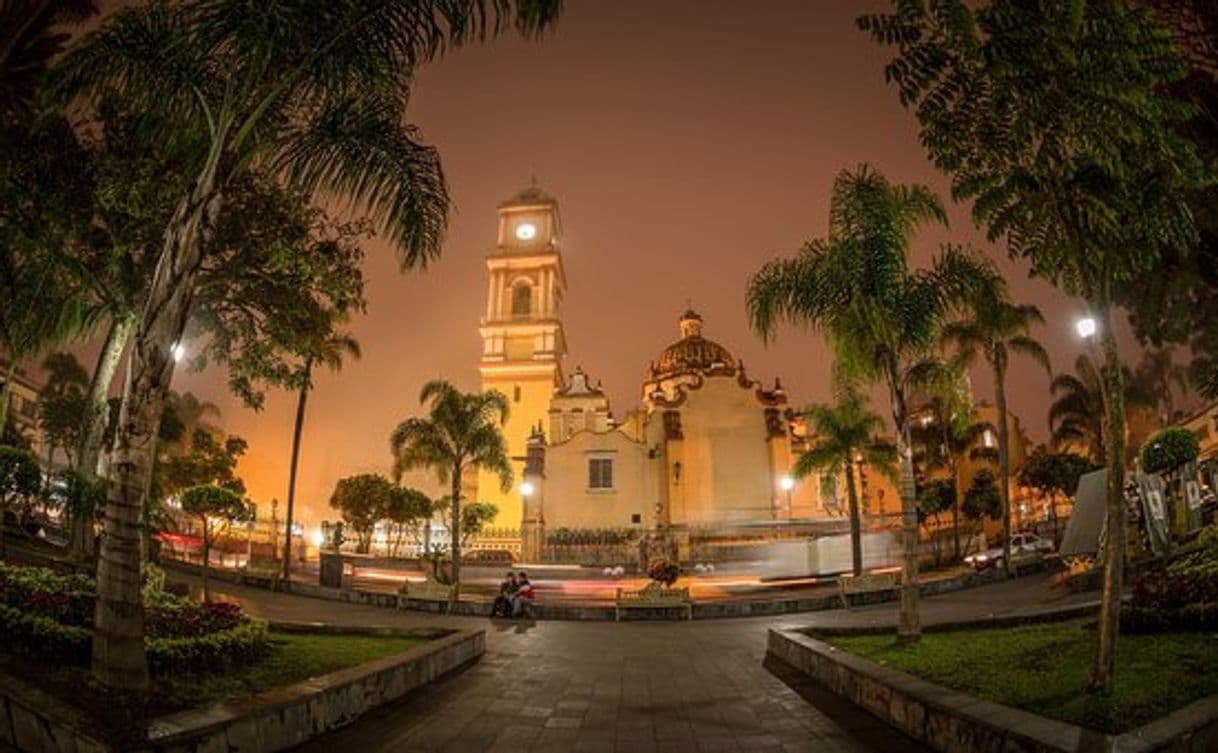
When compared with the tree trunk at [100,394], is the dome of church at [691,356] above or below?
above

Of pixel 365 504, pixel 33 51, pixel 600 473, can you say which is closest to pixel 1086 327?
pixel 33 51

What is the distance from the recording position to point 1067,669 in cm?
698

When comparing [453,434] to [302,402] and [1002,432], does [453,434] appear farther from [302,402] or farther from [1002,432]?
[1002,432]

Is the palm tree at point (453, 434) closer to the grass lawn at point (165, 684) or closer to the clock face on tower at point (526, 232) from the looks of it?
the grass lawn at point (165, 684)

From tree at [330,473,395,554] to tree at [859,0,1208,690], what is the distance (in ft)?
125

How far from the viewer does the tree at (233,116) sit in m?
6.24

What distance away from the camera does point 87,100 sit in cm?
805

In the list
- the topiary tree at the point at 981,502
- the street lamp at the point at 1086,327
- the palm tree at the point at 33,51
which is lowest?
the topiary tree at the point at 981,502

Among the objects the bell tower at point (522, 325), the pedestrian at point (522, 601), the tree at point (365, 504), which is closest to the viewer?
the pedestrian at point (522, 601)

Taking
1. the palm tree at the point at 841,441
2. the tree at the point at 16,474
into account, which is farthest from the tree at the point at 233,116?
the palm tree at the point at 841,441

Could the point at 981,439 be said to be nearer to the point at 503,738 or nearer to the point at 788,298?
the point at 788,298

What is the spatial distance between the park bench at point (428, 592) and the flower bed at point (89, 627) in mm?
12632

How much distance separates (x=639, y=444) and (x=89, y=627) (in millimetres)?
38245

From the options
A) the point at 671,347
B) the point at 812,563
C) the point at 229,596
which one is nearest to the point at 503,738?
the point at 229,596
